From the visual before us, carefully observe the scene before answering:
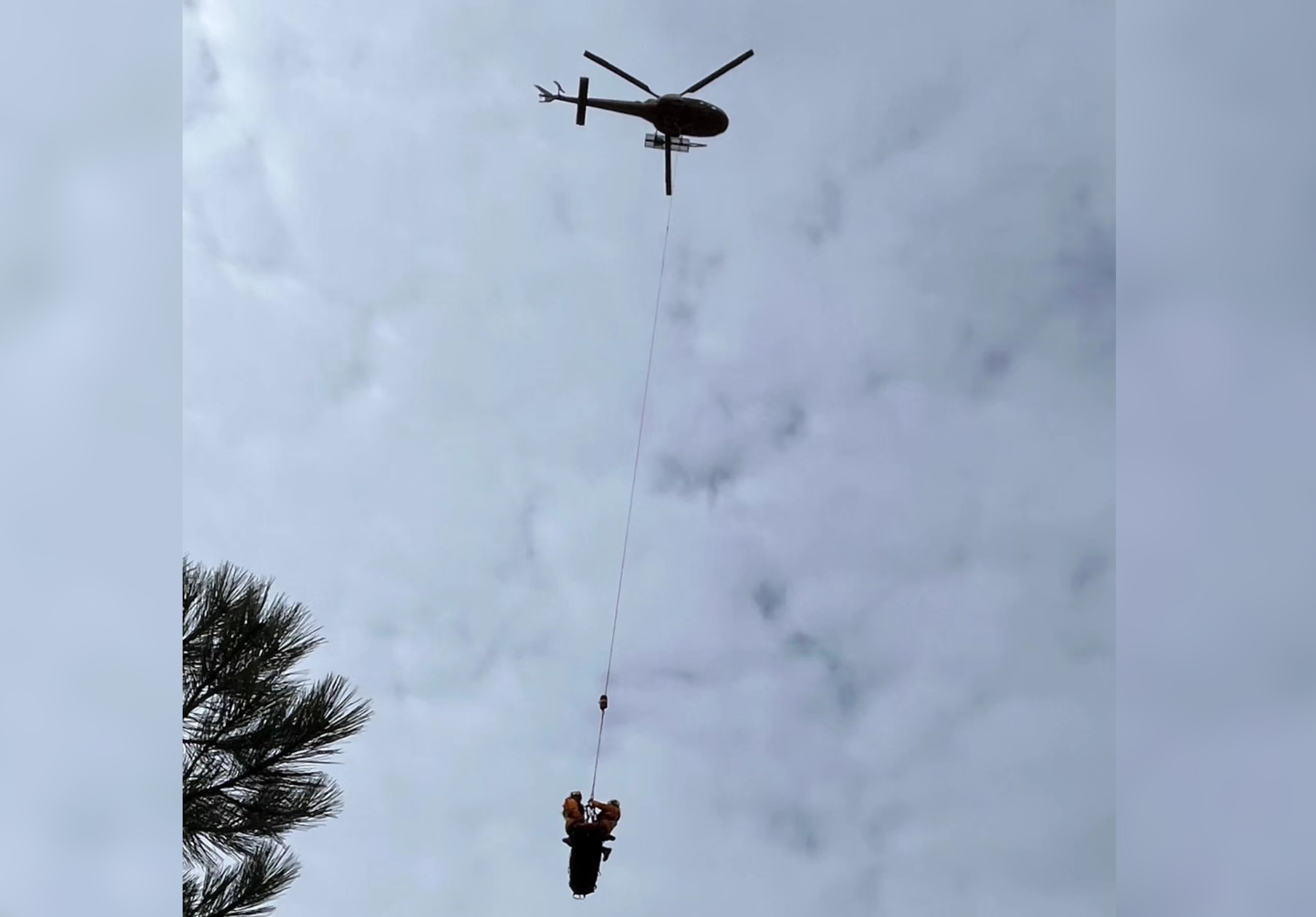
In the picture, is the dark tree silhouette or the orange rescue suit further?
the orange rescue suit

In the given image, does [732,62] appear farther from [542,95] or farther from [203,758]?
[203,758]

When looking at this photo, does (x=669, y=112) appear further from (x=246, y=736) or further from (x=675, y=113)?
(x=246, y=736)

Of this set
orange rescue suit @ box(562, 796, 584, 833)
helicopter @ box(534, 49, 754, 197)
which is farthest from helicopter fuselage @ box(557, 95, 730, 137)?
orange rescue suit @ box(562, 796, 584, 833)

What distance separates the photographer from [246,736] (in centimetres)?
616

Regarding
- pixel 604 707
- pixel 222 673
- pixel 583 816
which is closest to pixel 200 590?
pixel 222 673

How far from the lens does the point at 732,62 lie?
43.9ft

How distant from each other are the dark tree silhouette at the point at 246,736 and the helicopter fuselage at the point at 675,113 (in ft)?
30.3

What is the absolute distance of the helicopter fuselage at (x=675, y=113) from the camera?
13445 millimetres

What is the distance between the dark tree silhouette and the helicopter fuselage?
9235 millimetres

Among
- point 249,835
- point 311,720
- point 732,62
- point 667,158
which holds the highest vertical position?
point 732,62

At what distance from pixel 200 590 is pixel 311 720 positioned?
1041 mm

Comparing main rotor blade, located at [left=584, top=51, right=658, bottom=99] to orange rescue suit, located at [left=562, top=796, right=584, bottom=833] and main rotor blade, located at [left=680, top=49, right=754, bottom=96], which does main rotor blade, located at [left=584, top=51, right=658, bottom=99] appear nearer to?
main rotor blade, located at [left=680, top=49, right=754, bottom=96]

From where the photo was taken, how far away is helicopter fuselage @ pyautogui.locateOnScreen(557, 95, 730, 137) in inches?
529

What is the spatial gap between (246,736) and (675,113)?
32.5 feet
